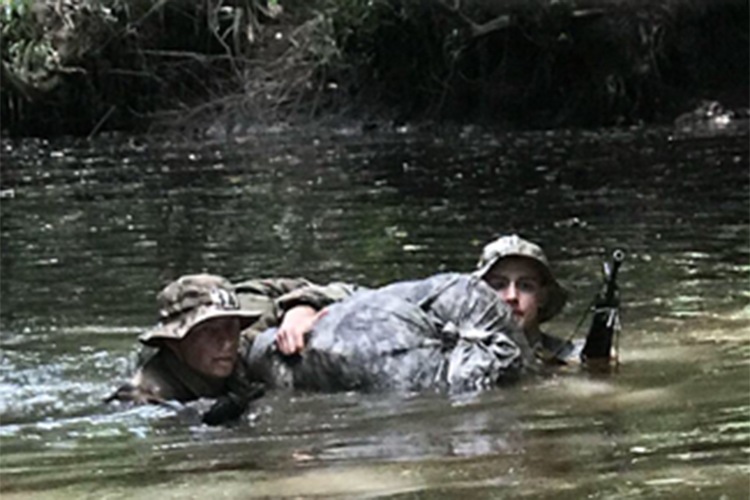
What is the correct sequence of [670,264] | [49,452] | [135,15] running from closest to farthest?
[49,452] < [670,264] < [135,15]

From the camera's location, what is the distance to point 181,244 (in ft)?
45.3

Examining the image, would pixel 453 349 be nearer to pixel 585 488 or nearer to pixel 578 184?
pixel 585 488

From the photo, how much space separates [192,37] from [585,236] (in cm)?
2059

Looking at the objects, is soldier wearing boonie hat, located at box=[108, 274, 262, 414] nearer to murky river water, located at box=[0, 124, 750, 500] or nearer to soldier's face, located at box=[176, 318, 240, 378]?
soldier's face, located at box=[176, 318, 240, 378]

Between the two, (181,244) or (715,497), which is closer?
(715,497)

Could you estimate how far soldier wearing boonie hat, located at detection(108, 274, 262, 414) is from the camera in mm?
7268

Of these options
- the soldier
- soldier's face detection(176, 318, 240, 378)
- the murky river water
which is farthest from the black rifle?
soldier's face detection(176, 318, 240, 378)

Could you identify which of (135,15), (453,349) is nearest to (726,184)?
(453,349)

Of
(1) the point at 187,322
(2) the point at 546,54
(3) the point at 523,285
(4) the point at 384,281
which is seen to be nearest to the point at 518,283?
(3) the point at 523,285

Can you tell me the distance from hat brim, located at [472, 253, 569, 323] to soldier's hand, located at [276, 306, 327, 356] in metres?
0.87

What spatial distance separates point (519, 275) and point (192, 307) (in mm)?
1745

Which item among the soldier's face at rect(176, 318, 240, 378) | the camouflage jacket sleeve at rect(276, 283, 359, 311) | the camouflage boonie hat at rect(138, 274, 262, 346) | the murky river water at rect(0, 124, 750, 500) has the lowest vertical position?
the murky river water at rect(0, 124, 750, 500)

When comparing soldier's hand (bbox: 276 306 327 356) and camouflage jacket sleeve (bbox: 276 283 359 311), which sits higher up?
camouflage jacket sleeve (bbox: 276 283 359 311)

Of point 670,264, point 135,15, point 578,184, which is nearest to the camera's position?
point 670,264
